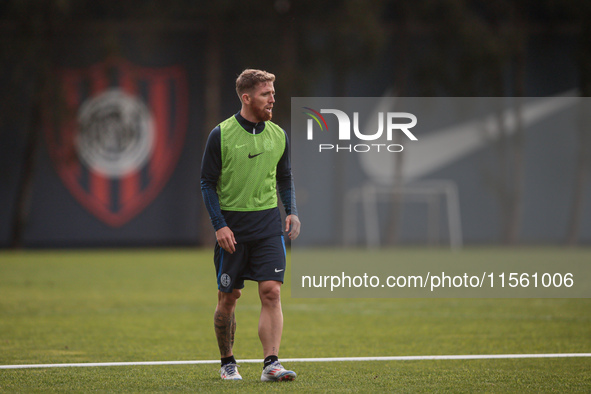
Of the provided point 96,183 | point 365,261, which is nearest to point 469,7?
point 365,261

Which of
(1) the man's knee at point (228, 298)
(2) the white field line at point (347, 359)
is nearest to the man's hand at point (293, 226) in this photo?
(1) the man's knee at point (228, 298)

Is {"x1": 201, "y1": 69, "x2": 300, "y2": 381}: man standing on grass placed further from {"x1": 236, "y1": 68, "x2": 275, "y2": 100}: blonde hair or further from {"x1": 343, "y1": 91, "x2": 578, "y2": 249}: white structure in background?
{"x1": 343, "y1": 91, "x2": 578, "y2": 249}: white structure in background

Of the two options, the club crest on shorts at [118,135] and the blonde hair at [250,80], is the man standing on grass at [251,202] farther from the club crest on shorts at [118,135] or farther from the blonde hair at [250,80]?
the club crest on shorts at [118,135]

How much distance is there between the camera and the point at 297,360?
6.56 meters

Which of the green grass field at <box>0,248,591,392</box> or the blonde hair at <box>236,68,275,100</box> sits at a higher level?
the blonde hair at <box>236,68,275,100</box>

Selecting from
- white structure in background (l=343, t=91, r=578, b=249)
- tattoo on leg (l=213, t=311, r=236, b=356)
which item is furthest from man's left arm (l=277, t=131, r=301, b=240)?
white structure in background (l=343, t=91, r=578, b=249)

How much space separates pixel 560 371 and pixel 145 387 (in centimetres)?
279

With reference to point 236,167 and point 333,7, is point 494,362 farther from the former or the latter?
point 333,7

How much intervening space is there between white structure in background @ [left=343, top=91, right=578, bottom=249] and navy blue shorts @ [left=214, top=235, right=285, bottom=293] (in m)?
19.1

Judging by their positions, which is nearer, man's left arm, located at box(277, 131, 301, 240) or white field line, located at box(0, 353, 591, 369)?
man's left arm, located at box(277, 131, 301, 240)

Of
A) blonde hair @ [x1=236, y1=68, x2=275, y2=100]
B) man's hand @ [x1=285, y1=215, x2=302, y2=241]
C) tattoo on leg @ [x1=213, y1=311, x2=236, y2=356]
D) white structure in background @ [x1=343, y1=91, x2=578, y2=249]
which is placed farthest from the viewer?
white structure in background @ [x1=343, y1=91, x2=578, y2=249]

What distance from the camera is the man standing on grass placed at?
5.47m

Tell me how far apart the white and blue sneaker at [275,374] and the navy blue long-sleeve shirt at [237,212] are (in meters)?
0.82

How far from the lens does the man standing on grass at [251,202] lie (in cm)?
547
